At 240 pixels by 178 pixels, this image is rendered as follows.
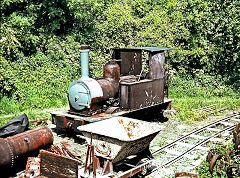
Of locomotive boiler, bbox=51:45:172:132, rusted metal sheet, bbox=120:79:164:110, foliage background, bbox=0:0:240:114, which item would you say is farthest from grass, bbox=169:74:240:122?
rusted metal sheet, bbox=120:79:164:110

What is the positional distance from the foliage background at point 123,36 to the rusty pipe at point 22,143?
6.76 meters

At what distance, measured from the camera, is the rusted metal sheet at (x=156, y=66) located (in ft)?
39.4

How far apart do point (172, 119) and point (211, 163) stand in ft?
19.3

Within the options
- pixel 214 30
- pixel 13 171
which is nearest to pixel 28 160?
pixel 13 171

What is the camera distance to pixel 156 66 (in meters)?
12.2

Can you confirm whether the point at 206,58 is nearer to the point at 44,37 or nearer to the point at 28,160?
the point at 44,37

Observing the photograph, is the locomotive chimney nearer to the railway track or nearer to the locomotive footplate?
the locomotive footplate

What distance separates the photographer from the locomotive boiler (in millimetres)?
10328

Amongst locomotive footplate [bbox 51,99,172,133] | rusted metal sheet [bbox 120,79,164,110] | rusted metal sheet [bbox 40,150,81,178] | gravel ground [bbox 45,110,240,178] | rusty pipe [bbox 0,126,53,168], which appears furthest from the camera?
rusted metal sheet [bbox 120,79,164,110]

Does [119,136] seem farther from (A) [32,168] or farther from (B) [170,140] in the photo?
(B) [170,140]

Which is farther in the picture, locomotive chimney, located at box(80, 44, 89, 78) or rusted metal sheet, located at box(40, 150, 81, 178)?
locomotive chimney, located at box(80, 44, 89, 78)

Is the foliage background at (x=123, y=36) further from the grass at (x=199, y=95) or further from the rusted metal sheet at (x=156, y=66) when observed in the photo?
the rusted metal sheet at (x=156, y=66)

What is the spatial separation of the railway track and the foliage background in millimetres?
5418

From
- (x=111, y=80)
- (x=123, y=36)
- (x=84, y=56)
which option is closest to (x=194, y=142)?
(x=111, y=80)
